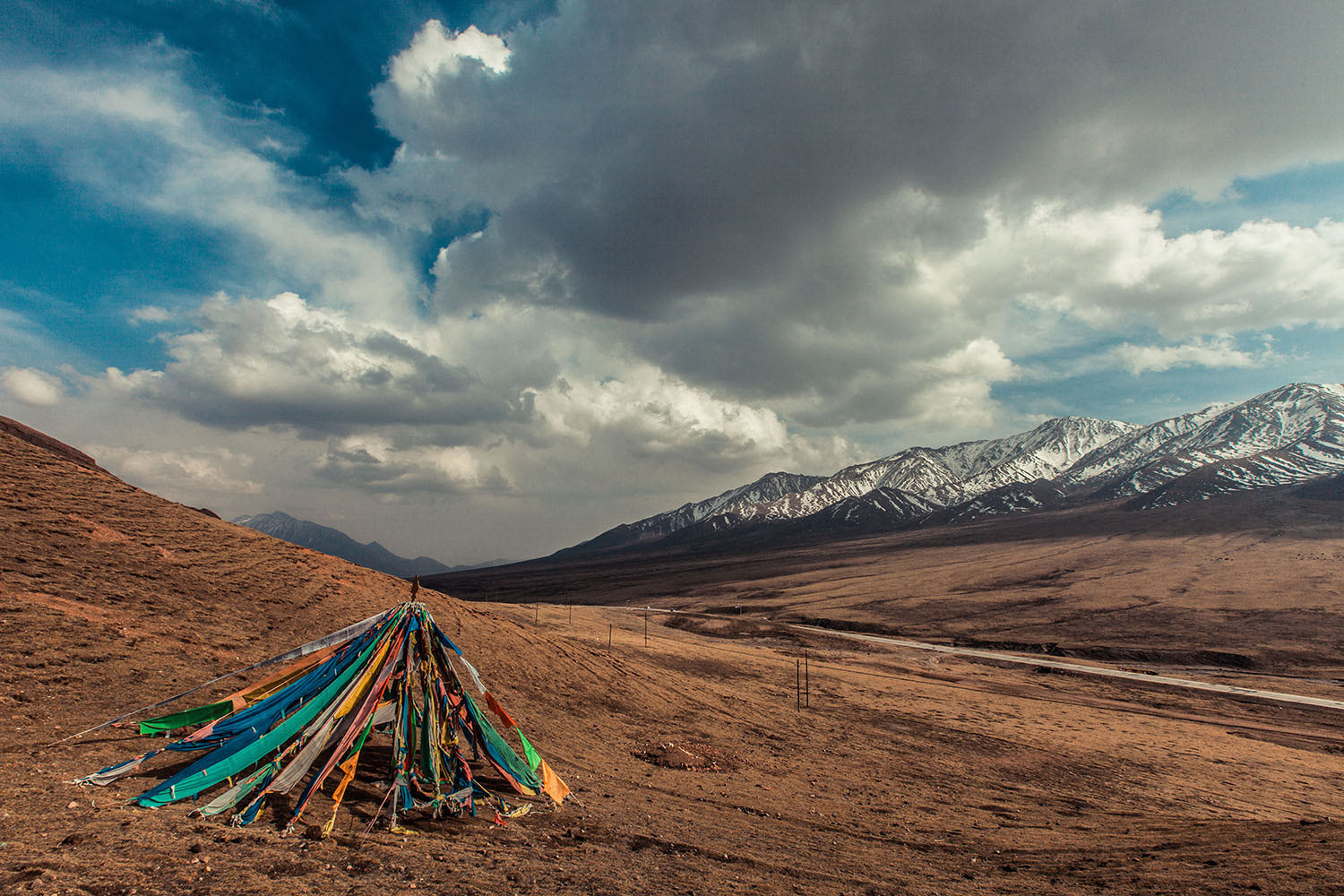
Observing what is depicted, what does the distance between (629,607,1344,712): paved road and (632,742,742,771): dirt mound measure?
5133 cm

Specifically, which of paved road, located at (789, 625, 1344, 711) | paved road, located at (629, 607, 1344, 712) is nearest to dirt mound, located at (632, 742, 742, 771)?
paved road, located at (629, 607, 1344, 712)

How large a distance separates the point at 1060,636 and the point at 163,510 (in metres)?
88.1

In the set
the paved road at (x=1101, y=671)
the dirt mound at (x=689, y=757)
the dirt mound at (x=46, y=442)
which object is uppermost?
the dirt mound at (x=46, y=442)

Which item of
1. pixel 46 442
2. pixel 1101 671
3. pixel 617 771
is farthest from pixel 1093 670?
pixel 46 442

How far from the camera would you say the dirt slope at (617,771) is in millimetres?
8672

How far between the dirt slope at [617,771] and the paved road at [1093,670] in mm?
12728

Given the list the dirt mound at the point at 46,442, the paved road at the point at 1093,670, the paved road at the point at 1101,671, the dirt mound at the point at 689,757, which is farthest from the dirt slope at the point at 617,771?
the dirt mound at the point at 46,442

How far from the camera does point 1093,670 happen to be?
57594 mm

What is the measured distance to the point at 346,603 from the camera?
24.0 m

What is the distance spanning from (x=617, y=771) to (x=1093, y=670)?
60672 millimetres

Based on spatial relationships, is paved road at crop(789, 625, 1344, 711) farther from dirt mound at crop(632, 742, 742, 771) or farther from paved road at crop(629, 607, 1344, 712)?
dirt mound at crop(632, 742, 742, 771)

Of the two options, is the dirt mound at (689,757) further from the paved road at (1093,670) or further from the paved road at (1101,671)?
the paved road at (1101,671)

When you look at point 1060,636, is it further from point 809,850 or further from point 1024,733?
point 809,850

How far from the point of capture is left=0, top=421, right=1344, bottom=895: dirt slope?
341 inches
